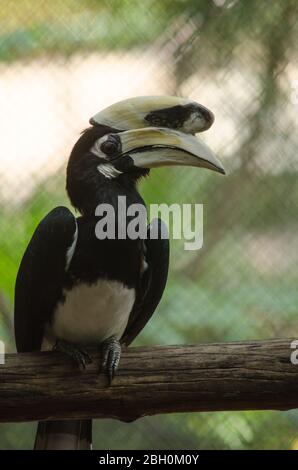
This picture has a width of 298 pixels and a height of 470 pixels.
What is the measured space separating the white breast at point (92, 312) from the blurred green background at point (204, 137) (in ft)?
0.97

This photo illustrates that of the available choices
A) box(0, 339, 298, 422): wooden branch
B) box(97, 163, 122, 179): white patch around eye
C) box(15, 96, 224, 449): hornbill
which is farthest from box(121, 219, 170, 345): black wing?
box(0, 339, 298, 422): wooden branch

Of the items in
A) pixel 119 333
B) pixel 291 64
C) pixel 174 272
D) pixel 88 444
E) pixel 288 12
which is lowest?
pixel 88 444

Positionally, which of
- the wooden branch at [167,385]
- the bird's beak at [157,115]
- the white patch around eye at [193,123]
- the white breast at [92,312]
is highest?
Answer: the bird's beak at [157,115]

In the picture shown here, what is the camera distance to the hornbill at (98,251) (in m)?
1.82

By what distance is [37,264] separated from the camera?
183cm

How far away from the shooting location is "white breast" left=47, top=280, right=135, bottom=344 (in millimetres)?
1834

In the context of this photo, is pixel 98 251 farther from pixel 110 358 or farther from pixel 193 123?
pixel 193 123

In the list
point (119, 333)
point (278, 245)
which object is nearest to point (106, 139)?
point (119, 333)

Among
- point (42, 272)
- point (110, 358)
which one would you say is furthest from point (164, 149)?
point (110, 358)

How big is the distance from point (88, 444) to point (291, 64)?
3.97ft

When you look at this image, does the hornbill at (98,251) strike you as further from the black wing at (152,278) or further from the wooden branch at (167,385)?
the wooden branch at (167,385)

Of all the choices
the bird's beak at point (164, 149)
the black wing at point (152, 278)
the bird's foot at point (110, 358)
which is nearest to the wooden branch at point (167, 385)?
the bird's foot at point (110, 358)

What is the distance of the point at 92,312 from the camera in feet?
6.11
